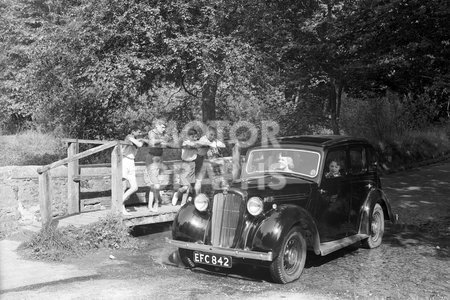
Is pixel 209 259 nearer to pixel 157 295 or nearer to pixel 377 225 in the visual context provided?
pixel 157 295

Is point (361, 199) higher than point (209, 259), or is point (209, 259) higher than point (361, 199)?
point (361, 199)

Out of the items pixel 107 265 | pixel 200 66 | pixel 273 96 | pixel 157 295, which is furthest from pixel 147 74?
pixel 157 295

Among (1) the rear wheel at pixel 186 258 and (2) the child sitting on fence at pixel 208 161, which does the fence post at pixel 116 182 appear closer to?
(2) the child sitting on fence at pixel 208 161

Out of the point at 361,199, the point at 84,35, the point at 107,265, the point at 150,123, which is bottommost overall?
the point at 107,265

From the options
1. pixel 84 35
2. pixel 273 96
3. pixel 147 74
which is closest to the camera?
pixel 84 35

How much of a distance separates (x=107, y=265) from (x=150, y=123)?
8.89 m

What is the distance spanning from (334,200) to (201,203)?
6.92ft

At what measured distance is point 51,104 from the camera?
532 inches

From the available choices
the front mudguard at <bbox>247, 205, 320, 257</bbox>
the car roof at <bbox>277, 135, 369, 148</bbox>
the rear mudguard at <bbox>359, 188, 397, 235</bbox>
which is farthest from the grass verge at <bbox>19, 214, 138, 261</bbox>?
the rear mudguard at <bbox>359, 188, 397, 235</bbox>

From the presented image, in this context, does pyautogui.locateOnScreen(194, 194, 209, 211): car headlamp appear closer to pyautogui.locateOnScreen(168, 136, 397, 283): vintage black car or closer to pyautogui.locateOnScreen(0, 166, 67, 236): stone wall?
pyautogui.locateOnScreen(168, 136, 397, 283): vintage black car

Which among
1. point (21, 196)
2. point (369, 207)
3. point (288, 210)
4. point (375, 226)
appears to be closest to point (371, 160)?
point (369, 207)

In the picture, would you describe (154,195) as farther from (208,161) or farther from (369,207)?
(369,207)

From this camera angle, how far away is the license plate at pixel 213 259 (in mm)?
6082

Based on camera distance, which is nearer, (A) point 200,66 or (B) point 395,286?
(B) point 395,286
